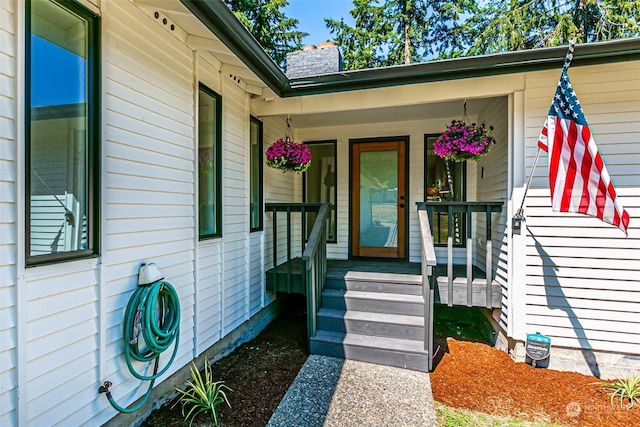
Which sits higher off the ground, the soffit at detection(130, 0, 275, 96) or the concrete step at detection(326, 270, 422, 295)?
the soffit at detection(130, 0, 275, 96)

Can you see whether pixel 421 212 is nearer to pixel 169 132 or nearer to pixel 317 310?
pixel 317 310

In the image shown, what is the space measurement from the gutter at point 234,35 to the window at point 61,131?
67 centimetres

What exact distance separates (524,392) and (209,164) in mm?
3673

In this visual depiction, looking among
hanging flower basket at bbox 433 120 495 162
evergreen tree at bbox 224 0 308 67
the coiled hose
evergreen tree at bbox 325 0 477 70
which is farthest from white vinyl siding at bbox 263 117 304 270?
evergreen tree at bbox 325 0 477 70

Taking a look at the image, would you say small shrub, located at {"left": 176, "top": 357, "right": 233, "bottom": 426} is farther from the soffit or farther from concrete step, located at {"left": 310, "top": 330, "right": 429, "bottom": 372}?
the soffit

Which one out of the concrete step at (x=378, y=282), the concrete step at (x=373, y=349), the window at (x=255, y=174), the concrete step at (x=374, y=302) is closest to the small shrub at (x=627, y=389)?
the concrete step at (x=373, y=349)

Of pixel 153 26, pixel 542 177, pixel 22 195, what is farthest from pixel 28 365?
pixel 542 177

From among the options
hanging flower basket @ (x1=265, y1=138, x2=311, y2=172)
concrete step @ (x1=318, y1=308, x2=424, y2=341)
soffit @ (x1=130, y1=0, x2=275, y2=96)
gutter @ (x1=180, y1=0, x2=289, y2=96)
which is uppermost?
soffit @ (x1=130, y1=0, x2=275, y2=96)

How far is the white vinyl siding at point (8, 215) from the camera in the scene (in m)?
1.51

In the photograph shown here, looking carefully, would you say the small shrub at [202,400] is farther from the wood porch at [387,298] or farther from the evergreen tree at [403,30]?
the evergreen tree at [403,30]

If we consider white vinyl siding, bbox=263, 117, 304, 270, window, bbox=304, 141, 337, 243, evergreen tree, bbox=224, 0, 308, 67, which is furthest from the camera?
evergreen tree, bbox=224, 0, 308, 67

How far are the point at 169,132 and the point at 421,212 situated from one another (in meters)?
2.77

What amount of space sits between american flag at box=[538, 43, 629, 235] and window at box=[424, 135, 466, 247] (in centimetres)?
240

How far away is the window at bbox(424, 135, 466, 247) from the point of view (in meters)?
5.10
